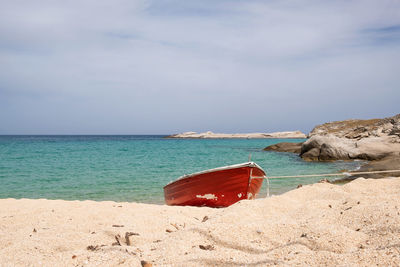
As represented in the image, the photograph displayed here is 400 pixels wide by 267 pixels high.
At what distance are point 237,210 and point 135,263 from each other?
7.16 ft

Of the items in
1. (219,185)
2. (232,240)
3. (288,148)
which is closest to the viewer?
(232,240)

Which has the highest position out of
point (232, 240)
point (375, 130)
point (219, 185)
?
point (375, 130)

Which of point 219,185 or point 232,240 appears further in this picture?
point 219,185

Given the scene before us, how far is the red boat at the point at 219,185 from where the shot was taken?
7668 mm

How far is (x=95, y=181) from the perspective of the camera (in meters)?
14.3

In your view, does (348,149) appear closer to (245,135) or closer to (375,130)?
(375,130)

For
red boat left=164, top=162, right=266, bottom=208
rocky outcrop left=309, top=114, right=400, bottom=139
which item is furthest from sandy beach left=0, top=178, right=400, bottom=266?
rocky outcrop left=309, top=114, right=400, bottom=139

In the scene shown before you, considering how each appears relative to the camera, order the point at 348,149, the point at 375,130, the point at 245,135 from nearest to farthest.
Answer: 1. the point at 348,149
2. the point at 375,130
3. the point at 245,135

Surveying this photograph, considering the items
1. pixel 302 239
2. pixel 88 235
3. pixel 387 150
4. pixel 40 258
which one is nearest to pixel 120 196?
pixel 88 235

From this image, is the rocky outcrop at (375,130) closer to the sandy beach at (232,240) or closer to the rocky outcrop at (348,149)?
the rocky outcrop at (348,149)

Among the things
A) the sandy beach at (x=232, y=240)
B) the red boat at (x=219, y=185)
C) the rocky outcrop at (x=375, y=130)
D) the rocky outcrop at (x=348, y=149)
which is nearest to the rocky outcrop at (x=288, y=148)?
the rocky outcrop at (x=375, y=130)

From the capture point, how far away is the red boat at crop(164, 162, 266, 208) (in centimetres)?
767

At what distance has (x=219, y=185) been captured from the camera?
7.83 meters

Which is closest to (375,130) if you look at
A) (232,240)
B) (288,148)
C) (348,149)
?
(288,148)
